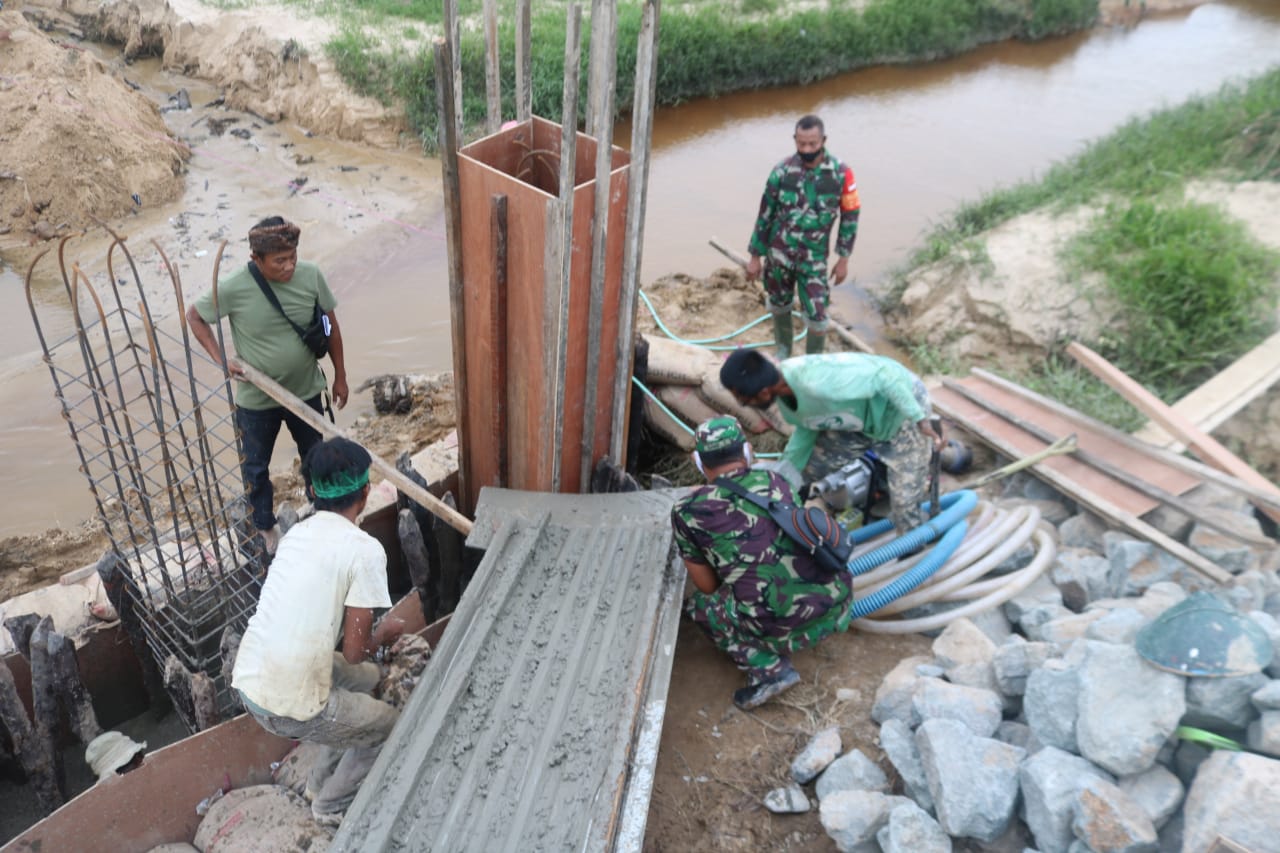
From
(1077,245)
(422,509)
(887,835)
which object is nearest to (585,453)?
(422,509)

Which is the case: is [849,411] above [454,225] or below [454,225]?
below

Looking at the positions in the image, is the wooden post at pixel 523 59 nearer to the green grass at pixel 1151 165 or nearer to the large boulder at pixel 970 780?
the large boulder at pixel 970 780

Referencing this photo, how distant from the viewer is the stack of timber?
4168mm

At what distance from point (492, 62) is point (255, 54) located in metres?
9.90

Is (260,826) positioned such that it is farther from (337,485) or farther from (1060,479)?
(1060,479)

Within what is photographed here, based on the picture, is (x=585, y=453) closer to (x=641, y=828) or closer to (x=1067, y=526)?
(x=641, y=828)

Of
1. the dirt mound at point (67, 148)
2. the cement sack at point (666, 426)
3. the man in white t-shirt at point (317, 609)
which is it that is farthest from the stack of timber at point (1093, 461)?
the dirt mound at point (67, 148)

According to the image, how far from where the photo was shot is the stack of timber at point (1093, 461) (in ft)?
13.7

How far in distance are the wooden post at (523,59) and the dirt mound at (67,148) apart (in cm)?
705

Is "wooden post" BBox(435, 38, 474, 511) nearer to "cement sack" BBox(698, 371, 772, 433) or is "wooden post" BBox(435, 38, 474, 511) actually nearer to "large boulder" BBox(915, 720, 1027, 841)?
"cement sack" BBox(698, 371, 772, 433)

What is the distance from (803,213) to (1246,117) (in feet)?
17.5

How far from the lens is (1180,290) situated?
20.4ft

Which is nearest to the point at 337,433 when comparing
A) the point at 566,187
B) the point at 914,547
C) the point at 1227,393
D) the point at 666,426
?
the point at 566,187

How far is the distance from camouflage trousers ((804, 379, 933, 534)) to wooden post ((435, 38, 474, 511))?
5.95 feet
